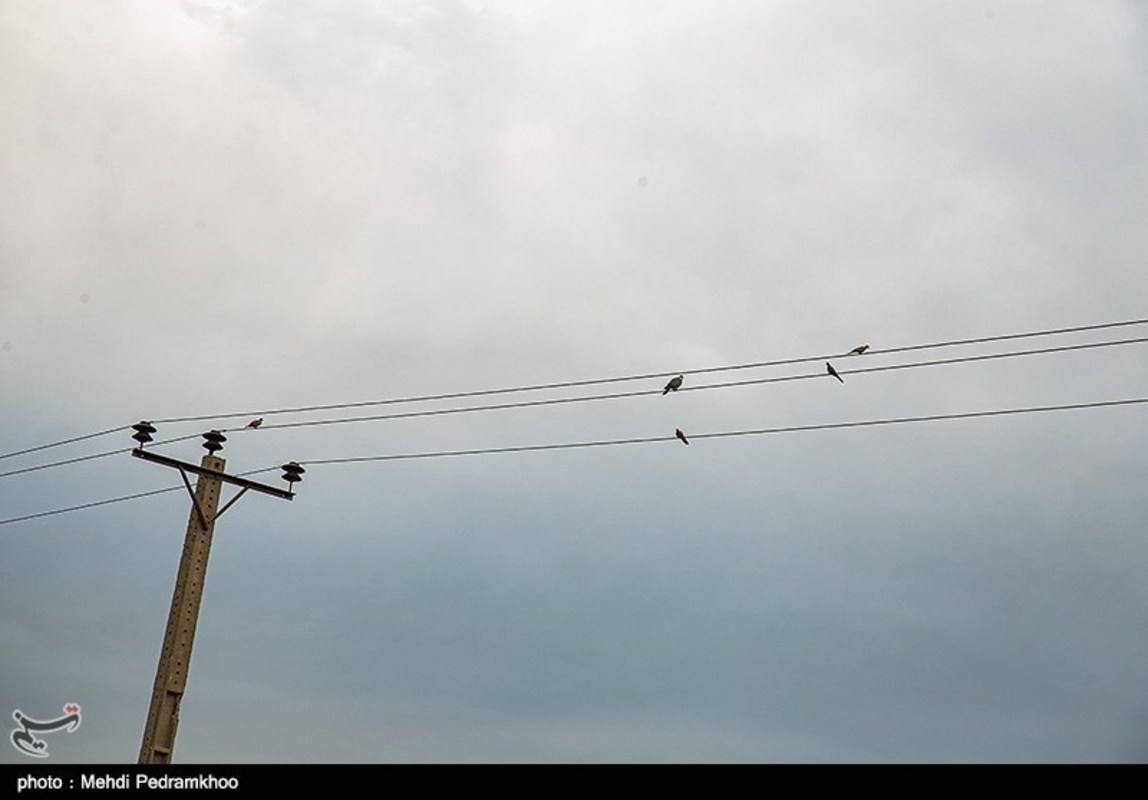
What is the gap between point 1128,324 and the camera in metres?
15.1

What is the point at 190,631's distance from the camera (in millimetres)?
18062

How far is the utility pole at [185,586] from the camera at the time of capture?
685 inches

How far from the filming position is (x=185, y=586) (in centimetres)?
1830

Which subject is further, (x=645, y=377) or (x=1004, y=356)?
(x=645, y=377)

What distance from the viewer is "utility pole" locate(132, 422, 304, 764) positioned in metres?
17.4
